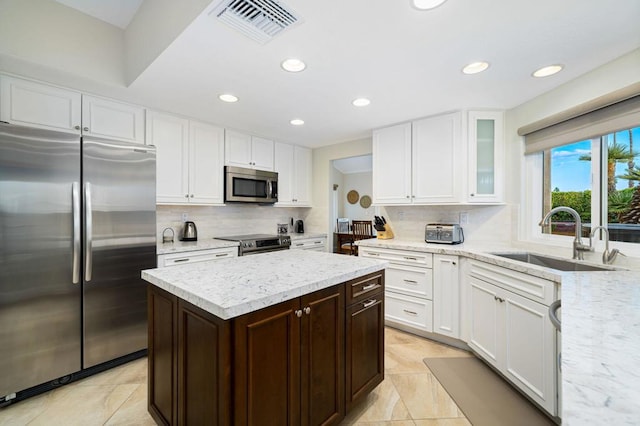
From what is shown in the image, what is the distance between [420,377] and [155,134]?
3.27m

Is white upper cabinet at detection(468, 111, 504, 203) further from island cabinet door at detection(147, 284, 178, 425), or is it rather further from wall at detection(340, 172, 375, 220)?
wall at detection(340, 172, 375, 220)

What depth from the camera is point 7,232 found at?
179 cm

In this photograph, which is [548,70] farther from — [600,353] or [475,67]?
[600,353]

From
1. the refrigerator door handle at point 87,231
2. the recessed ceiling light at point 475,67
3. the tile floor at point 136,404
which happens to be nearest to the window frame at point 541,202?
the recessed ceiling light at point 475,67

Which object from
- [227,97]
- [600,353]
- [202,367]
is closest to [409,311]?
[202,367]

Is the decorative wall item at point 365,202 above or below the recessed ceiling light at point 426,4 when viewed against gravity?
below

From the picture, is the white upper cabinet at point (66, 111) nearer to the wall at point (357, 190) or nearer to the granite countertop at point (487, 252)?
the granite countertop at point (487, 252)

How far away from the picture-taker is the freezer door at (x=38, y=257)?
1.80 m

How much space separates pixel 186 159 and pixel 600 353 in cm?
335

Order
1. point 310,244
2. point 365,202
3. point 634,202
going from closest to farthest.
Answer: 1. point 634,202
2. point 310,244
3. point 365,202

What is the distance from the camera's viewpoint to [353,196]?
904 centimetres

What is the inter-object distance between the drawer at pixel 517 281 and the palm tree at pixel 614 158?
3.12 feet

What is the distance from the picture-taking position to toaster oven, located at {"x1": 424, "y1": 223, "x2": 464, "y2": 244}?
293 centimetres

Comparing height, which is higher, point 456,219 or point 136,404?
point 456,219
